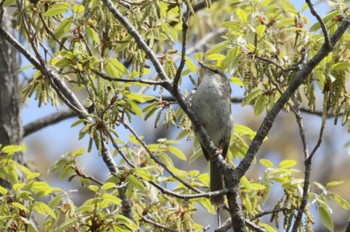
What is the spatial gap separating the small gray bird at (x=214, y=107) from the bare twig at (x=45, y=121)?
223 centimetres

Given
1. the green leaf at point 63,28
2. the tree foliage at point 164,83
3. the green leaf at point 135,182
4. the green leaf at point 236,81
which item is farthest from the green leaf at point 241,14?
the green leaf at point 135,182

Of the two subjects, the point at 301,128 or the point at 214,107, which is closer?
the point at 301,128

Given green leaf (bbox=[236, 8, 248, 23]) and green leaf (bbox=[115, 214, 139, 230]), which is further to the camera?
green leaf (bbox=[236, 8, 248, 23])

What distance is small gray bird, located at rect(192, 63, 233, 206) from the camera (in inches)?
218

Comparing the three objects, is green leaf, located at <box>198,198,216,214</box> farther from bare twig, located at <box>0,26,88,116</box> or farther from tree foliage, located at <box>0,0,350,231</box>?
bare twig, located at <box>0,26,88,116</box>

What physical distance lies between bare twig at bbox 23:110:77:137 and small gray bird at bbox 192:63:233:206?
7.30 feet

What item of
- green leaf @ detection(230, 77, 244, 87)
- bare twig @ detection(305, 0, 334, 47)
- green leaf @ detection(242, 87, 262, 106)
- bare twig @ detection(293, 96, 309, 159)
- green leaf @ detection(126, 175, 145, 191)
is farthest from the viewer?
green leaf @ detection(230, 77, 244, 87)

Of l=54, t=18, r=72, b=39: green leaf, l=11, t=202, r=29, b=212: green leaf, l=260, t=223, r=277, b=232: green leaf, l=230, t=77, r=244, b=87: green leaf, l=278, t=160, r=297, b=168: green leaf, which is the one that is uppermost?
l=54, t=18, r=72, b=39: green leaf

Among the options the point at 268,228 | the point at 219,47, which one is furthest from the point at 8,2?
→ the point at 268,228

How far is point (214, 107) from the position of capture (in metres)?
5.74

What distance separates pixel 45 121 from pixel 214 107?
2436 millimetres

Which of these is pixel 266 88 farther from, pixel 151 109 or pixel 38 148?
pixel 38 148

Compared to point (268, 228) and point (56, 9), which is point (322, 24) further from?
point (268, 228)

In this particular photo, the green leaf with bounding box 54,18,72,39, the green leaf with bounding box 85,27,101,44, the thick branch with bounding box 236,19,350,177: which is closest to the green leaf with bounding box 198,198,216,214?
the thick branch with bounding box 236,19,350,177
